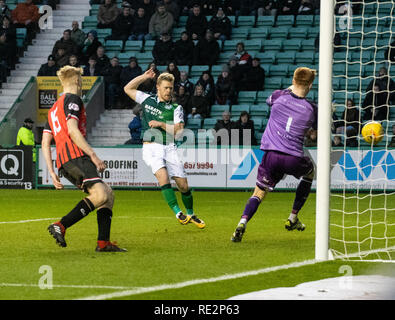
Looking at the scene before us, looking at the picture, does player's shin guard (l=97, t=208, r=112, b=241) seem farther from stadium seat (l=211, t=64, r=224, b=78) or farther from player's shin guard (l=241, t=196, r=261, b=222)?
stadium seat (l=211, t=64, r=224, b=78)

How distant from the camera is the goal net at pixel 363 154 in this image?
9375 mm

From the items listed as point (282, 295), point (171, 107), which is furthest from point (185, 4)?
point (282, 295)

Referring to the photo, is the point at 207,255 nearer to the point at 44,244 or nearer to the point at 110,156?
the point at 44,244

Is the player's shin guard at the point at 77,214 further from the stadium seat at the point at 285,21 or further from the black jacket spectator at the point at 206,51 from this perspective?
the stadium seat at the point at 285,21

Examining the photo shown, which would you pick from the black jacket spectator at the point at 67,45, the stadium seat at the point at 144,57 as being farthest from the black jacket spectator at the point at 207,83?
the black jacket spectator at the point at 67,45

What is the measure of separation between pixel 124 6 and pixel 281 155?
57.1ft

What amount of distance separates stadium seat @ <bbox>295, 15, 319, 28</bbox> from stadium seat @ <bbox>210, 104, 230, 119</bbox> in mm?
3766

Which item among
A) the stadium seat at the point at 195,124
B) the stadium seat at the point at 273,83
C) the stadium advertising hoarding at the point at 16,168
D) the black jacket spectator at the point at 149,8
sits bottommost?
the stadium advertising hoarding at the point at 16,168

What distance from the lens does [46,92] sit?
2428cm

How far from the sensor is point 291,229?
10.4 meters

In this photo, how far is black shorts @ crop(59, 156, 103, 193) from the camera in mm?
8352

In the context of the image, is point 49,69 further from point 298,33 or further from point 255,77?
point 298,33

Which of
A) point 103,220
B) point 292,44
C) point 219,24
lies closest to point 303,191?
point 103,220

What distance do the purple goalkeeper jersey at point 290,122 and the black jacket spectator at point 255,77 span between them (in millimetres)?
13166
